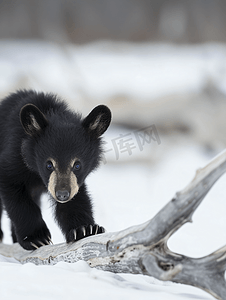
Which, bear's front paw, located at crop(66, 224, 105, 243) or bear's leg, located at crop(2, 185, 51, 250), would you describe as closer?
bear's front paw, located at crop(66, 224, 105, 243)

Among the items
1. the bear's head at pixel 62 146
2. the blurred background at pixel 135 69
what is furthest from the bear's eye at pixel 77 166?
the blurred background at pixel 135 69

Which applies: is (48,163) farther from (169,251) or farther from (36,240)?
(169,251)

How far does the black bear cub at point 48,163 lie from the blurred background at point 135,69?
455 centimetres

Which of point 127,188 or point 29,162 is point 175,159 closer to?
point 127,188

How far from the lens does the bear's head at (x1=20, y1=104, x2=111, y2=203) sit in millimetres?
2529

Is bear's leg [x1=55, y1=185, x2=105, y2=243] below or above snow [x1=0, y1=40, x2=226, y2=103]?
below

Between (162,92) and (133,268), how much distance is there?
6859mm

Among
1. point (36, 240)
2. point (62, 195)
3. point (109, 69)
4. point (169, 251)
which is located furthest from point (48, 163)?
point (109, 69)

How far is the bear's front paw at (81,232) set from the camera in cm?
260

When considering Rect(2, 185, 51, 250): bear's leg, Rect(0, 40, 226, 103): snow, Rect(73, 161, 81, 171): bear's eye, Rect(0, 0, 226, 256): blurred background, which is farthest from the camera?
Rect(0, 40, 226, 103): snow

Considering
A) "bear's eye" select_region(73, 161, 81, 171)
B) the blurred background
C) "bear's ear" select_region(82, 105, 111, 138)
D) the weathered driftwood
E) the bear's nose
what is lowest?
the weathered driftwood

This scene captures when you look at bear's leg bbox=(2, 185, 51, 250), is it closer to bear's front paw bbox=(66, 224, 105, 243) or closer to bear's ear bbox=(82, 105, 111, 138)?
bear's front paw bbox=(66, 224, 105, 243)

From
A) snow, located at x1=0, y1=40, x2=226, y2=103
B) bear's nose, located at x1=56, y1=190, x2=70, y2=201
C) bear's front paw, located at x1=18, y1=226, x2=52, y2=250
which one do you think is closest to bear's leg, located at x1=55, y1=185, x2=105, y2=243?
bear's front paw, located at x1=18, y1=226, x2=52, y2=250

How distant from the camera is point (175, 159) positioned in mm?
8117
